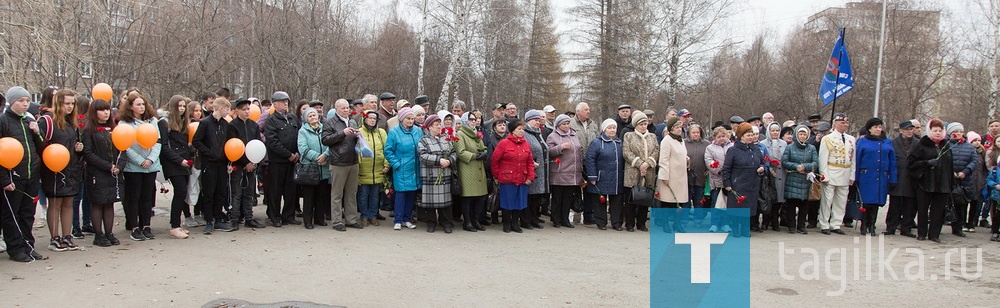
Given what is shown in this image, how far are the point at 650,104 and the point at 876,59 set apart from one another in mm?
12879

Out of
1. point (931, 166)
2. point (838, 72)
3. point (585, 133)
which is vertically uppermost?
point (838, 72)

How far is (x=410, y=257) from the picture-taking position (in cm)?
723

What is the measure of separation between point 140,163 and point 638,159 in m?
6.67

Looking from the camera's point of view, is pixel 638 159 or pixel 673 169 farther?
pixel 673 169

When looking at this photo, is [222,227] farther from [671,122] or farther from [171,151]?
[671,122]

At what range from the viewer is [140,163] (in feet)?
24.2

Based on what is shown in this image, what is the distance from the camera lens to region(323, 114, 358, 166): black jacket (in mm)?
8672

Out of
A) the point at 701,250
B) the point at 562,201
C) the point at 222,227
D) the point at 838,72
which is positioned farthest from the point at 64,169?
the point at 838,72

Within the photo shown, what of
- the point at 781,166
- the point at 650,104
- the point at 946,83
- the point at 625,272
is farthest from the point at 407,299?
the point at 946,83

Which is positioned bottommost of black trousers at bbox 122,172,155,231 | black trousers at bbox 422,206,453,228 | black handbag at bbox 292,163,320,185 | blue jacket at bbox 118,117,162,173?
black trousers at bbox 422,206,453,228

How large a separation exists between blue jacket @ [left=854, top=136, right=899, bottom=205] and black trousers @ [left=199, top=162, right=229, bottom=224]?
9.57 metres

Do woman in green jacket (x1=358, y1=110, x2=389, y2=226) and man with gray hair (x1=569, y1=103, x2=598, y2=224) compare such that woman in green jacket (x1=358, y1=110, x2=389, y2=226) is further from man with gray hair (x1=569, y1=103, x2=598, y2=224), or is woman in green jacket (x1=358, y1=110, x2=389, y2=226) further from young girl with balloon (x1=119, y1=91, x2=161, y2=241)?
man with gray hair (x1=569, y1=103, x2=598, y2=224)

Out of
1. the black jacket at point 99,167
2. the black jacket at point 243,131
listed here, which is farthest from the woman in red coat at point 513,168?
the black jacket at point 99,167

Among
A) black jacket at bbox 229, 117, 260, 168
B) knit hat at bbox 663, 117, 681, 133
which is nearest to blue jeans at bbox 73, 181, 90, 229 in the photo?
black jacket at bbox 229, 117, 260, 168
